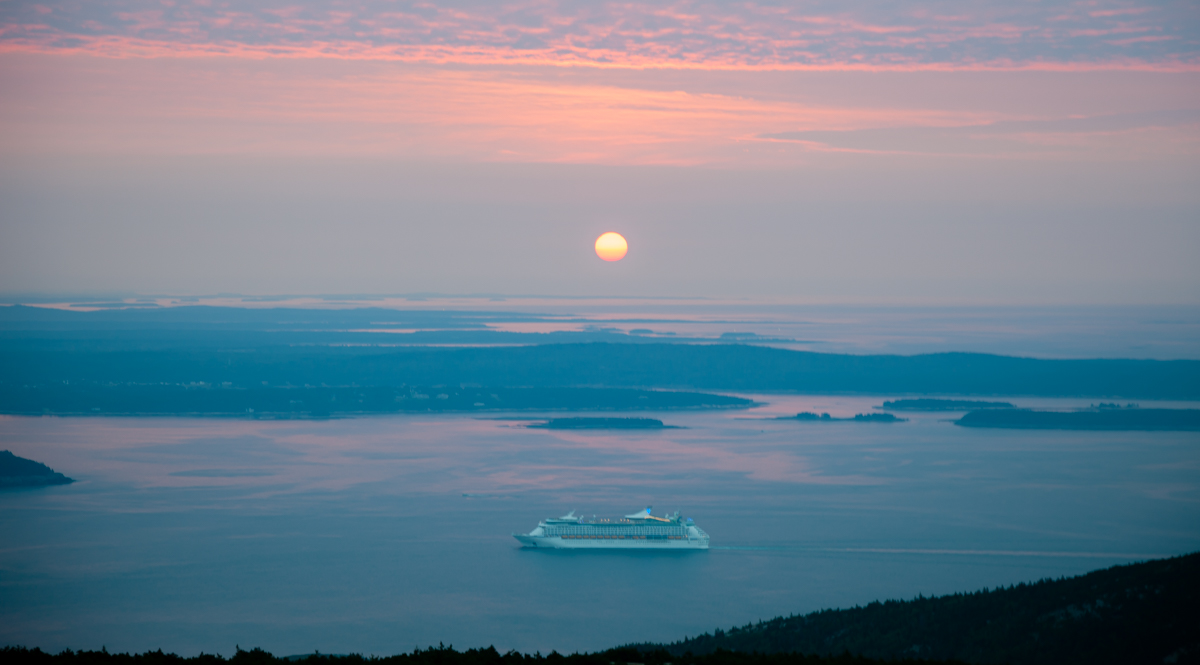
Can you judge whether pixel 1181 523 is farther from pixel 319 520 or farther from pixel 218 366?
pixel 218 366

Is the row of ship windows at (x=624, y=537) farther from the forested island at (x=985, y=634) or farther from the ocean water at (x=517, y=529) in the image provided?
the forested island at (x=985, y=634)

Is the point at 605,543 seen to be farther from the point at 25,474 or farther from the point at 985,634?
the point at 25,474

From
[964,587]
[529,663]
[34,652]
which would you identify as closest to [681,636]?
[964,587]

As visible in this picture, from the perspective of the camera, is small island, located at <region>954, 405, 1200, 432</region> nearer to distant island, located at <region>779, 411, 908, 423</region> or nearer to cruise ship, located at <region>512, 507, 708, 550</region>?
distant island, located at <region>779, 411, 908, 423</region>

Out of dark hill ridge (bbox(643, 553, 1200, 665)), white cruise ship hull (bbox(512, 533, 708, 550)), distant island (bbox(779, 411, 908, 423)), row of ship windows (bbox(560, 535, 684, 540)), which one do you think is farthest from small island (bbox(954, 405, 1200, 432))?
dark hill ridge (bbox(643, 553, 1200, 665))

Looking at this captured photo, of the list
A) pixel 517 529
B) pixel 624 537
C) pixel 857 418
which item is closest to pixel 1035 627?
pixel 624 537

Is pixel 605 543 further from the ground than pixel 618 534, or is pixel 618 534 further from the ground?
pixel 618 534
